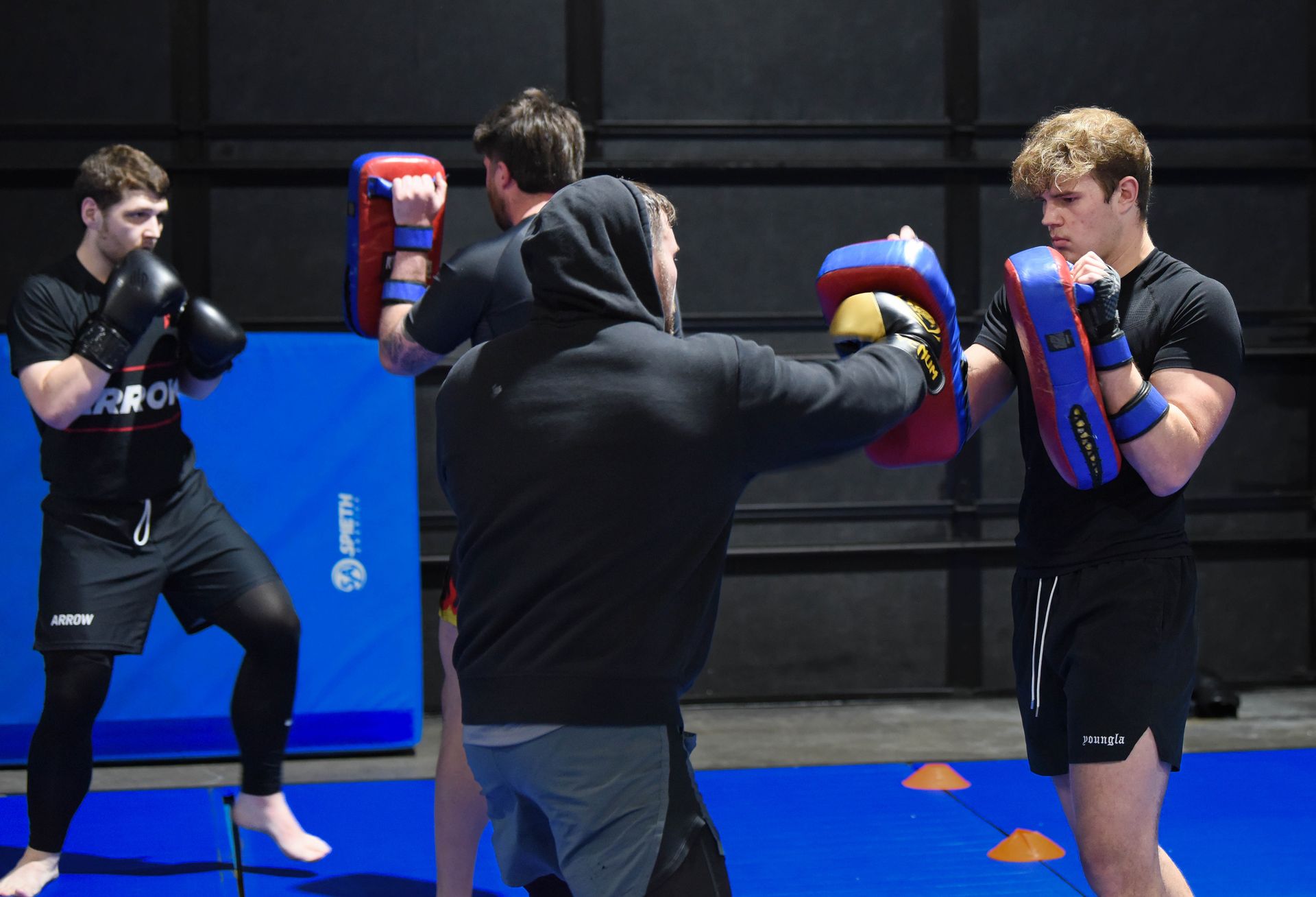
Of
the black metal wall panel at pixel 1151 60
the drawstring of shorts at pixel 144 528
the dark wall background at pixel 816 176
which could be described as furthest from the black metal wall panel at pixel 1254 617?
the drawstring of shorts at pixel 144 528

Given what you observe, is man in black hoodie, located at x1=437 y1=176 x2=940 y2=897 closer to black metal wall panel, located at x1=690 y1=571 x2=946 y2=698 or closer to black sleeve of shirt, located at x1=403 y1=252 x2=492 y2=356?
black sleeve of shirt, located at x1=403 y1=252 x2=492 y2=356

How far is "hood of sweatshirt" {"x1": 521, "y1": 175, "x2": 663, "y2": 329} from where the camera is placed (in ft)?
5.67

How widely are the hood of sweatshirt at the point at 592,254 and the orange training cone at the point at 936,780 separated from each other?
2.81 m

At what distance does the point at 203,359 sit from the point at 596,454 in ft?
7.12

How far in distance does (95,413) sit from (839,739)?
2913 mm

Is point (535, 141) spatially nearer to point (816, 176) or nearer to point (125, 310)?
point (125, 310)

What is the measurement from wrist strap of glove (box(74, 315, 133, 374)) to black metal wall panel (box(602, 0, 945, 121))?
2785 millimetres

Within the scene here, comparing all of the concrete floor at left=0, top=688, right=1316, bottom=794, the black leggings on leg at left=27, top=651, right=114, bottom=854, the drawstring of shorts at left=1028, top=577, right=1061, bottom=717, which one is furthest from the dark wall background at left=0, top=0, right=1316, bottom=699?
the drawstring of shorts at left=1028, top=577, right=1061, bottom=717

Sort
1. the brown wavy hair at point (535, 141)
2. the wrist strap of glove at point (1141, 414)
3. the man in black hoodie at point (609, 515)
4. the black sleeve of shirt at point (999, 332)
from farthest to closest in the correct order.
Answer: the brown wavy hair at point (535, 141) < the black sleeve of shirt at point (999, 332) < the wrist strap of glove at point (1141, 414) < the man in black hoodie at point (609, 515)

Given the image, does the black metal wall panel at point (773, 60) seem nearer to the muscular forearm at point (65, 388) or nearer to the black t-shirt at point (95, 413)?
the black t-shirt at point (95, 413)

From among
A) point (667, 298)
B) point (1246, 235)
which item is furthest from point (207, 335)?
point (1246, 235)

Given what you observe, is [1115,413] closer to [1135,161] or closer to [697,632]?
[1135,161]

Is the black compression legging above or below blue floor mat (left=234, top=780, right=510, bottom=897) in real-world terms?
above

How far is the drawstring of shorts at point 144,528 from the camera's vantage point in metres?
3.36
